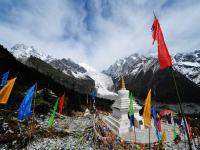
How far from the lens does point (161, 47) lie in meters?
6.06

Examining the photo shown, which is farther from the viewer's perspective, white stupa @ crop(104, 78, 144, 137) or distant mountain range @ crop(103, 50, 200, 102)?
distant mountain range @ crop(103, 50, 200, 102)

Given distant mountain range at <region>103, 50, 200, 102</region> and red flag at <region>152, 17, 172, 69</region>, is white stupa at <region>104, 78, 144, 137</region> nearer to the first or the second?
red flag at <region>152, 17, 172, 69</region>

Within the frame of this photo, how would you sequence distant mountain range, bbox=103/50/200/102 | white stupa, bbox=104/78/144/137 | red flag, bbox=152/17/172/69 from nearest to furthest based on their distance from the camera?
red flag, bbox=152/17/172/69
white stupa, bbox=104/78/144/137
distant mountain range, bbox=103/50/200/102

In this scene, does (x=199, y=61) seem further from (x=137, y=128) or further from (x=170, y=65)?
(x=170, y=65)

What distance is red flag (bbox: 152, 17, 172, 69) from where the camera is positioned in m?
5.78

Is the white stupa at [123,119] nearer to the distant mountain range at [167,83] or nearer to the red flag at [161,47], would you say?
the red flag at [161,47]

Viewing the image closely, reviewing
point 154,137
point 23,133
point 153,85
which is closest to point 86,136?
point 23,133

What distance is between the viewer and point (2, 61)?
36.2m

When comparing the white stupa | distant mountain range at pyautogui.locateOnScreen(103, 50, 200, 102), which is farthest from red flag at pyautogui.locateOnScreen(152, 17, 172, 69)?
distant mountain range at pyautogui.locateOnScreen(103, 50, 200, 102)

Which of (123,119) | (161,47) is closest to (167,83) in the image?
(123,119)

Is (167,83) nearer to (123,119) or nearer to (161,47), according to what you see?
(123,119)

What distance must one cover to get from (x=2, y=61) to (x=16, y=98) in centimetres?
1610

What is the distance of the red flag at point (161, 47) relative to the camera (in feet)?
19.0

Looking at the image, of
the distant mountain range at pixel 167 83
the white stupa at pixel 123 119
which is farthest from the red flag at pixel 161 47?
the distant mountain range at pixel 167 83
